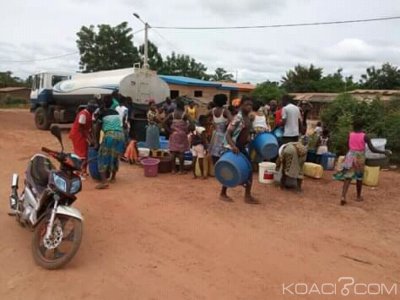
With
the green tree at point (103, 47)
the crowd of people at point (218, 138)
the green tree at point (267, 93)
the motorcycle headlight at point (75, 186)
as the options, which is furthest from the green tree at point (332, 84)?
the motorcycle headlight at point (75, 186)

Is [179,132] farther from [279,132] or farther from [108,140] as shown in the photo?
[279,132]

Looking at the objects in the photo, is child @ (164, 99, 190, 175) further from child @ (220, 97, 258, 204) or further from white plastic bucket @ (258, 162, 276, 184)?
child @ (220, 97, 258, 204)

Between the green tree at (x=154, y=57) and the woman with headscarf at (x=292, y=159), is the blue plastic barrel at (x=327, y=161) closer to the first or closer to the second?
the woman with headscarf at (x=292, y=159)

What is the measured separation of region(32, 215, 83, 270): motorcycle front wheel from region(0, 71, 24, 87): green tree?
4956 centimetres

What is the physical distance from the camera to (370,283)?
13.2 feet

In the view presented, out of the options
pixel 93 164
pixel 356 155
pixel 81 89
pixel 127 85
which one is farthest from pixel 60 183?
pixel 81 89

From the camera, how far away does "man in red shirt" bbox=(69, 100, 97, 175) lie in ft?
25.0

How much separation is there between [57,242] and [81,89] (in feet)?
42.9

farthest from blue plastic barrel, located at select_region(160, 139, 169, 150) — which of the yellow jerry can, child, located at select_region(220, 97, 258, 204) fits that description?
the yellow jerry can

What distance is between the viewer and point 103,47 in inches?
1519

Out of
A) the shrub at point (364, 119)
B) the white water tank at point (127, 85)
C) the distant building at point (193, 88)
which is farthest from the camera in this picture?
the distant building at point (193, 88)

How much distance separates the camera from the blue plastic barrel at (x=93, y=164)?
25.4ft

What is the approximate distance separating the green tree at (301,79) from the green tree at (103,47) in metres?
14.4

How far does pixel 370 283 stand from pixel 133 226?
276 cm
